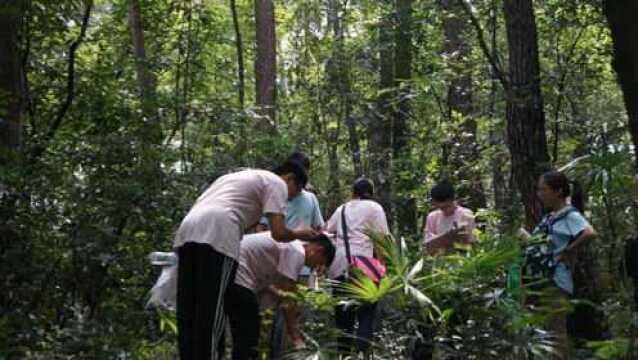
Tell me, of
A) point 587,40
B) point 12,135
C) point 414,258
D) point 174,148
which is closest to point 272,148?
point 174,148

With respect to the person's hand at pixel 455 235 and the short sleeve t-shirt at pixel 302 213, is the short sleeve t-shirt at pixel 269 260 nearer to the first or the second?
the short sleeve t-shirt at pixel 302 213

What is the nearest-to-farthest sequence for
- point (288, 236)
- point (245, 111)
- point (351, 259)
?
point (288, 236) → point (351, 259) → point (245, 111)

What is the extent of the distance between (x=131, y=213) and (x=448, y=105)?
8802 millimetres

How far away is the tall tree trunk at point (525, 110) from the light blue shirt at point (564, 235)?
10.7ft

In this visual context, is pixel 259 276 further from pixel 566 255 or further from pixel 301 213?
pixel 566 255

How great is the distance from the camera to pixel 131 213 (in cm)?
949

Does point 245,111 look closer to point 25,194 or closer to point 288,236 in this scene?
point 25,194

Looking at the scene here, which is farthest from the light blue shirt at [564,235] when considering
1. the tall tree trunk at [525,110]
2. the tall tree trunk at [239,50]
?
the tall tree trunk at [239,50]

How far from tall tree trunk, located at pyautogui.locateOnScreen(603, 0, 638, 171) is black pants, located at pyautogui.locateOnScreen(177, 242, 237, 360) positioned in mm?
3307

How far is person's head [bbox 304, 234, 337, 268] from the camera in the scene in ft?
23.0

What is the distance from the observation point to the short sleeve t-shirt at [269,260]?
6848mm

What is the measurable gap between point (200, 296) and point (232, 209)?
603 millimetres

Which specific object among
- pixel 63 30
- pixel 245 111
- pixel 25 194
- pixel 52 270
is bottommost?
pixel 52 270

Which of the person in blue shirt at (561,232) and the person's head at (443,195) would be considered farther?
the person's head at (443,195)
